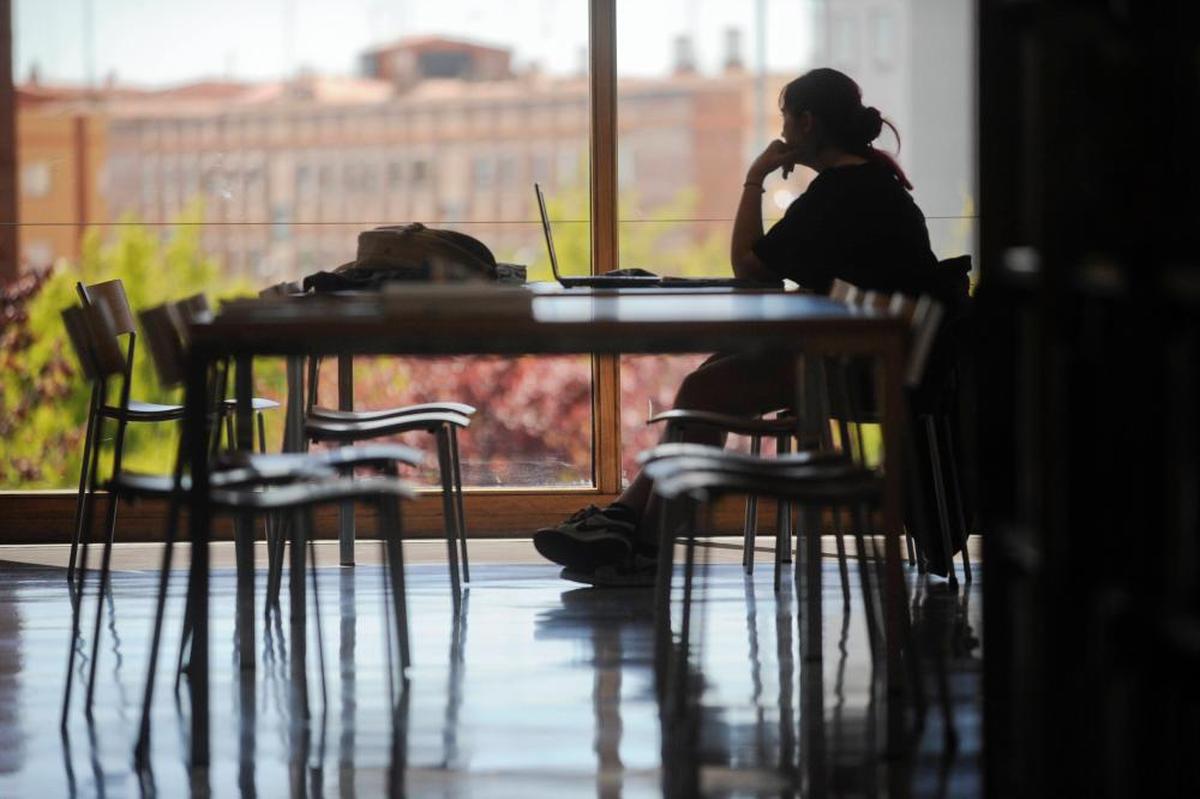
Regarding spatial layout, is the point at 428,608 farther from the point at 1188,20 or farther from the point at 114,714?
the point at 1188,20

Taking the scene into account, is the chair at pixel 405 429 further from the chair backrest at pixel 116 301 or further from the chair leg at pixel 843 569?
the chair leg at pixel 843 569

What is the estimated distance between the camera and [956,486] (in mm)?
4664

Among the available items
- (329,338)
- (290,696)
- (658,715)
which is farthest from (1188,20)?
(290,696)

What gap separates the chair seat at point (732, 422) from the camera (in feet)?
12.6

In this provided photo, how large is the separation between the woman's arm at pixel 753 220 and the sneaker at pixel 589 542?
759 millimetres

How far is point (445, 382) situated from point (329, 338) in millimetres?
2878

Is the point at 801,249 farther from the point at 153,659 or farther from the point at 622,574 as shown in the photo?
the point at 153,659

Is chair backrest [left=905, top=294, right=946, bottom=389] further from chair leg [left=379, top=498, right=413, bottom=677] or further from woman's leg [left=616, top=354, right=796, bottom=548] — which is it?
woman's leg [left=616, top=354, right=796, bottom=548]

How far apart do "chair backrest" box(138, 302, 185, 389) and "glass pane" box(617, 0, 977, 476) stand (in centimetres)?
253

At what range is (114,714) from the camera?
3225mm

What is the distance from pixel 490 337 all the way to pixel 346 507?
7.57 ft

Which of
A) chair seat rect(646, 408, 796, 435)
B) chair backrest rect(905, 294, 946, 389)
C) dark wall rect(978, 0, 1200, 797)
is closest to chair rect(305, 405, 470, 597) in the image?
chair seat rect(646, 408, 796, 435)

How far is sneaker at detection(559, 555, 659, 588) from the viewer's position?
4.59 metres

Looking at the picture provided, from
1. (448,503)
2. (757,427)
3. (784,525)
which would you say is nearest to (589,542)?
(448,503)
